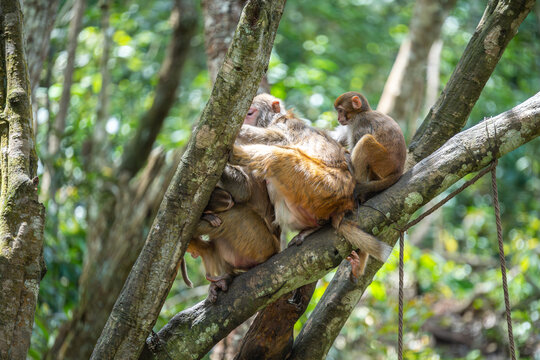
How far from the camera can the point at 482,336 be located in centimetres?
934

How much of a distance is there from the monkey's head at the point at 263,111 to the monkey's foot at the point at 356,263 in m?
1.25

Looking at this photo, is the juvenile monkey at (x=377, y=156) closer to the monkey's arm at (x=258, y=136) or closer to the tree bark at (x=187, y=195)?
the monkey's arm at (x=258, y=136)

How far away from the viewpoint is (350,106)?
4.75 metres

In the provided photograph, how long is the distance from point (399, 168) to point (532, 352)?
5.44 m

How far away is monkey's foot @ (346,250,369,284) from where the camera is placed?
366 centimetres

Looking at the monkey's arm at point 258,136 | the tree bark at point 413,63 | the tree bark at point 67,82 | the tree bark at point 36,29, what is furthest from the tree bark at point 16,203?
the tree bark at point 413,63

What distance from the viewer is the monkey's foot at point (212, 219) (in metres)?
3.63

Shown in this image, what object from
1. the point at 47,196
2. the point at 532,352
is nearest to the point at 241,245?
the point at 47,196

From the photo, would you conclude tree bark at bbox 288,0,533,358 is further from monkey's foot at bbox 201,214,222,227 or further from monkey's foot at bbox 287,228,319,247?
monkey's foot at bbox 201,214,222,227

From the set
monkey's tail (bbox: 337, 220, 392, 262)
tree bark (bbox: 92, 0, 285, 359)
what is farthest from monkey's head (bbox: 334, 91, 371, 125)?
tree bark (bbox: 92, 0, 285, 359)

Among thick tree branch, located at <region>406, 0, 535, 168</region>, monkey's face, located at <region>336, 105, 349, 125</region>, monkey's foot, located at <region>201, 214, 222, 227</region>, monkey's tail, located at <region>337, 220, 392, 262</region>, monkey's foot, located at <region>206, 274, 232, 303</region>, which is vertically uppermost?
thick tree branch, located at <region>406, 0, 535, 168</region>

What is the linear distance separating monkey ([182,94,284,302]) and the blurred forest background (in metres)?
1.58

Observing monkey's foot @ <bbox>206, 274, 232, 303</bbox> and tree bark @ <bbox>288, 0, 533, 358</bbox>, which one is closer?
monkey's foot @ <bbox>206, 274, 232, 303</bbox>

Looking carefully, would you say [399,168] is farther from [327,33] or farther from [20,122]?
[327,33]
